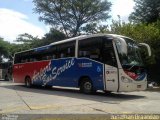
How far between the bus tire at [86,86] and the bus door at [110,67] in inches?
56.1

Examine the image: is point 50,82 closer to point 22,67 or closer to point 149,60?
point 22,67

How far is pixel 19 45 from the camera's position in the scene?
67562 mm

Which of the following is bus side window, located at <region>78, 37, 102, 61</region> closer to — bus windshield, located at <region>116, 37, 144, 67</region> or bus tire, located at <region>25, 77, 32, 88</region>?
bus windshield, located at <region>116, 37, 144, 67</region>

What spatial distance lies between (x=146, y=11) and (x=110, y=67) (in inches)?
1087

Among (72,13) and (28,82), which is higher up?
(72,13)

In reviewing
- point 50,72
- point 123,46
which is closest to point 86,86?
point 123,46

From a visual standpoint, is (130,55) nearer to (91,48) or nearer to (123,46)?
(123,46)

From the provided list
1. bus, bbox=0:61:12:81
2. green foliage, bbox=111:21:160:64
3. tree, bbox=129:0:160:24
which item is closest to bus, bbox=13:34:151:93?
green foliage, bbox=111:21:160:64

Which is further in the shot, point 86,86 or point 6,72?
point 6,72

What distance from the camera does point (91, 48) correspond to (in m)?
18.2

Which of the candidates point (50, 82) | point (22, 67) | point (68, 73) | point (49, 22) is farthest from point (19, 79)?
point (49, 22)

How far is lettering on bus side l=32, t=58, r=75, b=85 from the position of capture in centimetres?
2014

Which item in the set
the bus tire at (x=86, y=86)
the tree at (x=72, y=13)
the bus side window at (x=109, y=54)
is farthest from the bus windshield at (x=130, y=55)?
the tree at (x=72, y=13)

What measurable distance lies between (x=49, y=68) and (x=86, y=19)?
34.0 meters
